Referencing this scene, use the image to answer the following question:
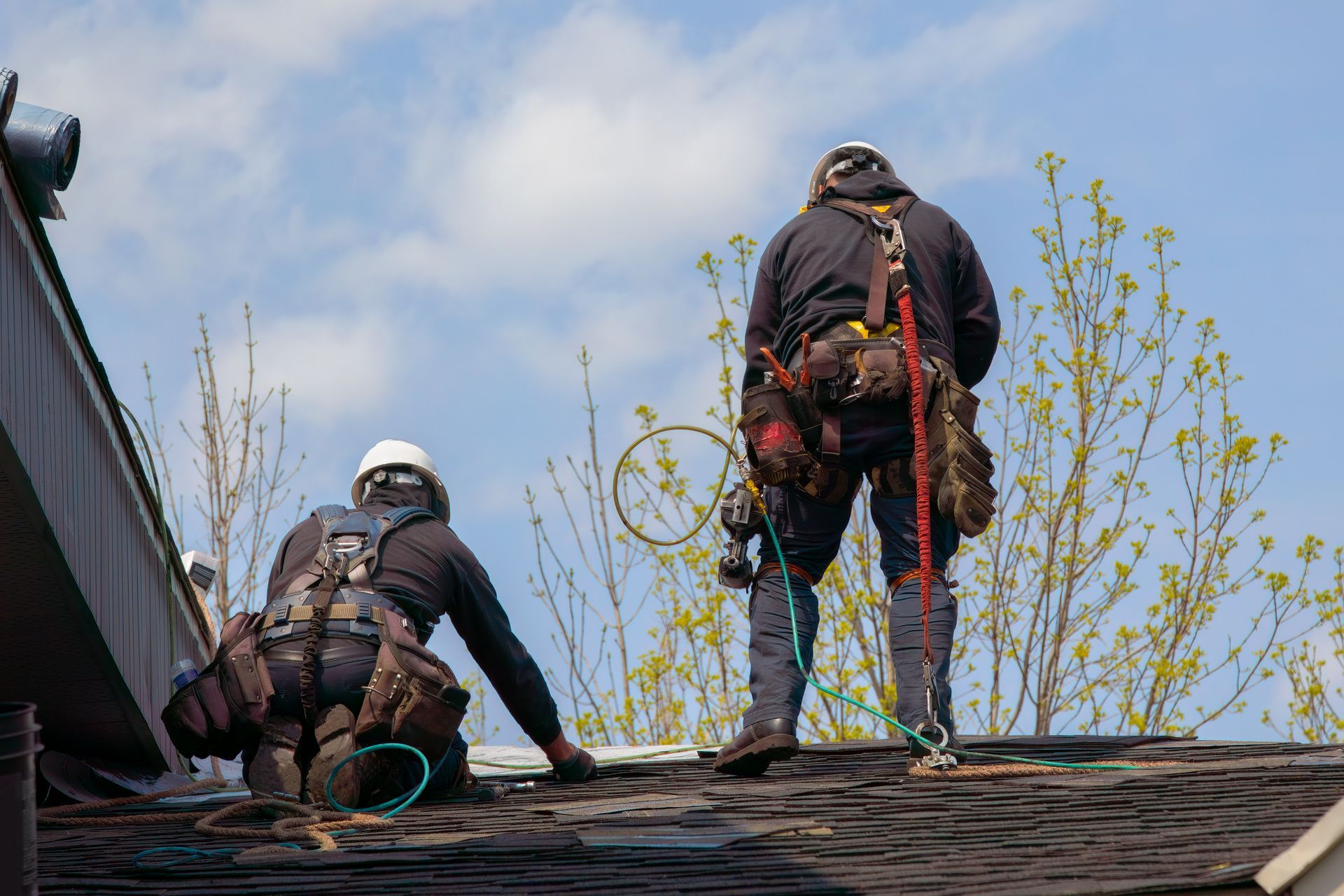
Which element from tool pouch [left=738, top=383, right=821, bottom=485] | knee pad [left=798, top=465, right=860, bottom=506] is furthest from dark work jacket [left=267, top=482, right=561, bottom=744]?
knee pad [left=798, top=465, right=860, bottom=506]

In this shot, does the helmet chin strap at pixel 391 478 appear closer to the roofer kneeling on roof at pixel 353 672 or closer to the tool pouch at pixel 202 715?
the roofer kneeling on roof at pixel 353 672

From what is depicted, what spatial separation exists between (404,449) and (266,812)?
1764 millimetres

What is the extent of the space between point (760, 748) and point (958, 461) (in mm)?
1146

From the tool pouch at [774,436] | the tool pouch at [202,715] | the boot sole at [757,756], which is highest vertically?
the tool pouch at [774,436]

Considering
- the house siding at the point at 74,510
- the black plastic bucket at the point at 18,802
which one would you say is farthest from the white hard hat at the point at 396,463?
the black plastic bucket at the point at 18,802

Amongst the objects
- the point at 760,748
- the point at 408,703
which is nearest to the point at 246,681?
the point at 408,703

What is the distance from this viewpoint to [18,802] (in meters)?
2.78

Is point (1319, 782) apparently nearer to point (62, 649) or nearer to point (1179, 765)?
point (1179, 765)

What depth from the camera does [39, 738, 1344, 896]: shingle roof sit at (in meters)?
3.00

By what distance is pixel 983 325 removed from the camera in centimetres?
554

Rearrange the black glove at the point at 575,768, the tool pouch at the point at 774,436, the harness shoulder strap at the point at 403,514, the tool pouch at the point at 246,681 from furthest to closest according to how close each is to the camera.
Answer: the black glove at the point at 575,768
the harness shoulder strap at the point at 403,514
the tool pouch at the point at 774,436
the tool pouch at the point at 246,681

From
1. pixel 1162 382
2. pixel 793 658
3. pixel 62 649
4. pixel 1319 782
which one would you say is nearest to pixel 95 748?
pixel 62 649

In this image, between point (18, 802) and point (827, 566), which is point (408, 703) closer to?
point (827, 566)

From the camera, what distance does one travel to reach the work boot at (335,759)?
15.2 ft
